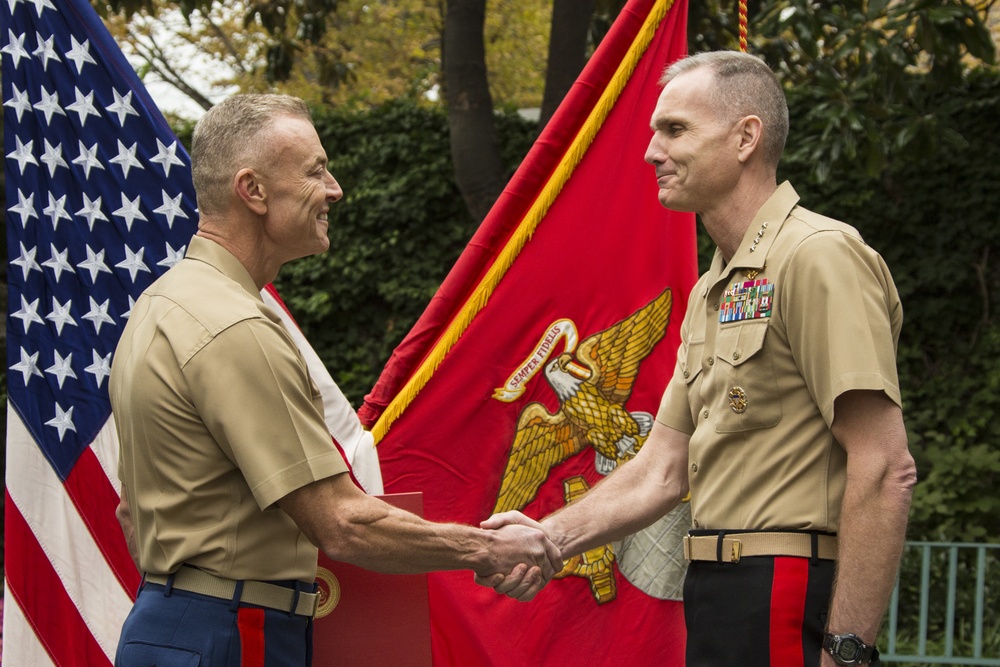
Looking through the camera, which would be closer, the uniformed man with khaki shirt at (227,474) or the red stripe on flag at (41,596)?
the uniformed man with khaki shirt at (227,474)

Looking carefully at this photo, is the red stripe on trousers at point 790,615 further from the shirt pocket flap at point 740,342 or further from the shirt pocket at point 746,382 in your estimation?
the shirt pocket flap at point 740,342

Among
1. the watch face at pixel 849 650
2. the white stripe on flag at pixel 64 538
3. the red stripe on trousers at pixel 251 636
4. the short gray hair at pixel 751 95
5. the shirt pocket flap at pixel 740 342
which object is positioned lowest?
the white stripe on flag at pixel 64 538

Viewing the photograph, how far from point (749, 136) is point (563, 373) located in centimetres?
121

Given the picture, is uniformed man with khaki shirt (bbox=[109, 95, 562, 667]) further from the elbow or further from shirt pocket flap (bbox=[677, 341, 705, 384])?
the elbow

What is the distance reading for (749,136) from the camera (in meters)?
2.69

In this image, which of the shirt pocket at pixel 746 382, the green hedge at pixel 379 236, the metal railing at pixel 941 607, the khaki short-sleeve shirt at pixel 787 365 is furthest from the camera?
the green hedge at pixel 379 236

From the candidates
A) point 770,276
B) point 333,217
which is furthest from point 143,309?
point 333,217

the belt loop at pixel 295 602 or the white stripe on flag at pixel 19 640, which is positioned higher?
the belt loop at pixel 295 602

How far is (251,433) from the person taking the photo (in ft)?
7.15

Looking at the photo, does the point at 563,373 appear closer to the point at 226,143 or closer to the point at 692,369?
the point at 692,369

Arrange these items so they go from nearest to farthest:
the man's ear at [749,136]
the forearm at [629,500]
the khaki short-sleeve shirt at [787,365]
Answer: the khaki short-sleeve shirt at [787,365], the man's ear at [749,136], the forearm at [629,500]

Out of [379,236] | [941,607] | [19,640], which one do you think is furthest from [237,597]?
[379,236]

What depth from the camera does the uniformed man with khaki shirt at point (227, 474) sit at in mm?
2201

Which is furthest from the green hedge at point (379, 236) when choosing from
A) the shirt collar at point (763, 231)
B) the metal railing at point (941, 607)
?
the shirt collar at point (763, 231)
